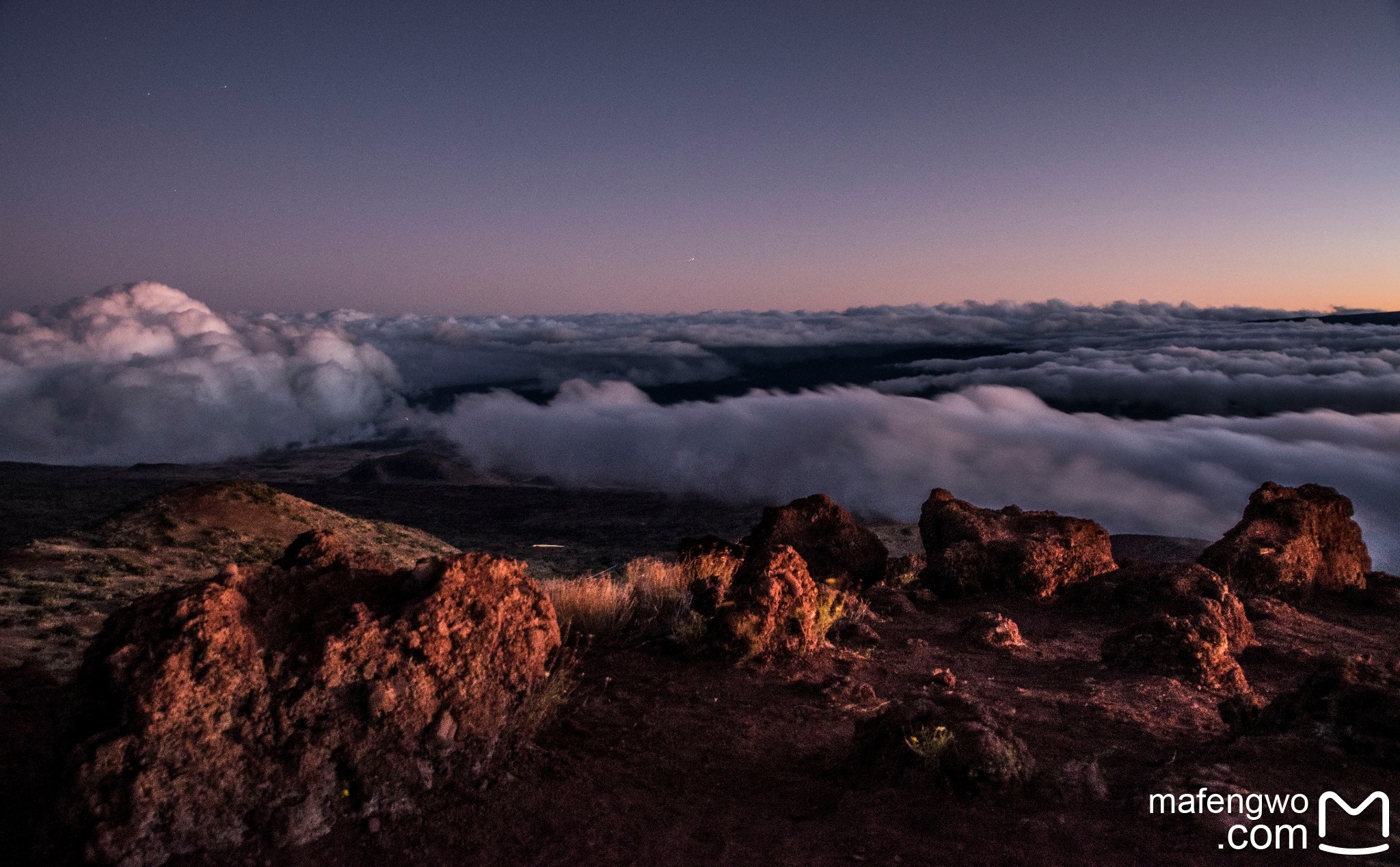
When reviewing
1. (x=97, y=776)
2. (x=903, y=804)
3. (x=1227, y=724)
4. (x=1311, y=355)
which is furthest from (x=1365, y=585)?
(x=1311, y=355)

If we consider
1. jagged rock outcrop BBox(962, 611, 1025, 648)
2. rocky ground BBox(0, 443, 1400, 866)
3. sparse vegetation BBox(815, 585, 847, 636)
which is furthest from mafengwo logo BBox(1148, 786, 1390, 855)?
jagged rock outcrop BBox(962, 611, 1025, 648)

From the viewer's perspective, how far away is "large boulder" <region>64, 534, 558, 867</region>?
11.6ft

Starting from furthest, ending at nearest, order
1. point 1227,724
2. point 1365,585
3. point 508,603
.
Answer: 1. point 1365,585
2. point 1227,724
3. point 508,603

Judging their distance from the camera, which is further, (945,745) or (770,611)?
(770,611)

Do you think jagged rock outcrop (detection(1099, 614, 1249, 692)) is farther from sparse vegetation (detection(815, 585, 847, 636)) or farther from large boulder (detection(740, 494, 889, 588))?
large boulder (detection(740, 494, 889, 588))

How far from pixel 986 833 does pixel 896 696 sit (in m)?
2.66

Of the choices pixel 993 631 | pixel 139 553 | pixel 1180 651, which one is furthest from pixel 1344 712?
pixel 139 553

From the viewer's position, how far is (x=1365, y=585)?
11.7m

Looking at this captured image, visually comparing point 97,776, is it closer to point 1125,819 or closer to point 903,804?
point 903,804

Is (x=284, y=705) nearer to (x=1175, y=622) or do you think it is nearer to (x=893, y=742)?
(x=893, y=742)

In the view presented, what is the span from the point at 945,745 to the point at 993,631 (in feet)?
14.2

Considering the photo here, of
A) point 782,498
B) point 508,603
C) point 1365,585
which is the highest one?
point 508,603

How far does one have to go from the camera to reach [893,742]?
448cm

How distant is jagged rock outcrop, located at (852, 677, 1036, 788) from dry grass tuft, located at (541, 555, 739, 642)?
2.71 metres
